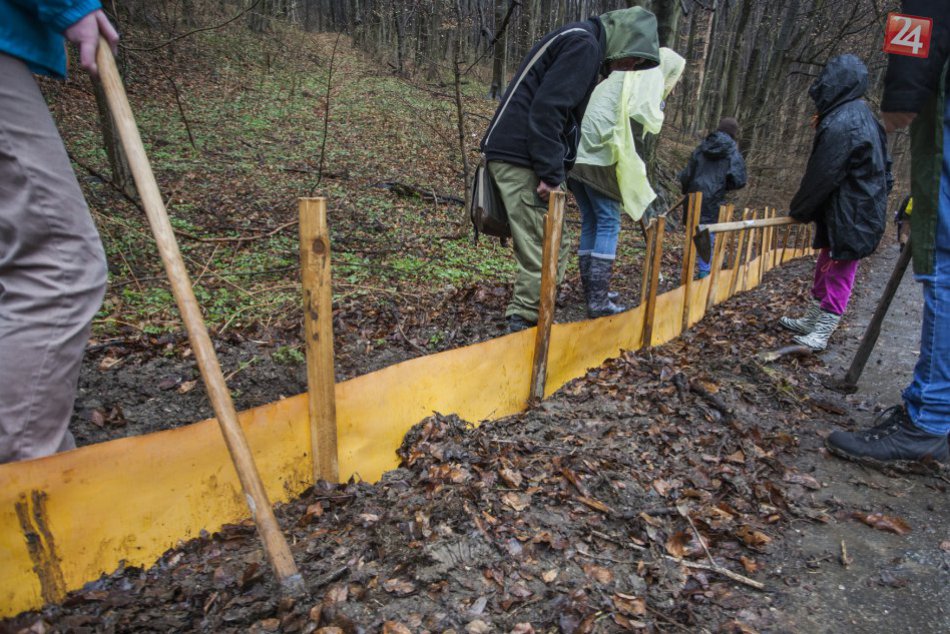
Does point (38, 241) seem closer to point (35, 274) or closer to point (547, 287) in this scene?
point (35, 274)

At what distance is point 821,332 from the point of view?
162 inches

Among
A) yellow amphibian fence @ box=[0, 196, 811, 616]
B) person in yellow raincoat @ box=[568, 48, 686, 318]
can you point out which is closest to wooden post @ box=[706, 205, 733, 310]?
person in yellow raincoat @ box=[568, 48, 686, 318]

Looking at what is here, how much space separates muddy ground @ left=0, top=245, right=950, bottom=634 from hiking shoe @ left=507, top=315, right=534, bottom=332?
0.81m

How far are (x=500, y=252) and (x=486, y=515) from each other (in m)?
4.75

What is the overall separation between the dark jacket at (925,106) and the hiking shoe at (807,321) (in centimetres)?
205

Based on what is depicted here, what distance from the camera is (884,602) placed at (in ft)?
5.49

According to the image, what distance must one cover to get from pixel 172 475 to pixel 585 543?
138cm

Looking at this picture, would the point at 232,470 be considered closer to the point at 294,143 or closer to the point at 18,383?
the point at 18,383

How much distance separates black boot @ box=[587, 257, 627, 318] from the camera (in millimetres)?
4098

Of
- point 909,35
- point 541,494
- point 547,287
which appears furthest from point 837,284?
point 541,494

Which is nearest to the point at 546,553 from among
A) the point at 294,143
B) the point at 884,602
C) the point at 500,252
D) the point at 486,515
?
the point at 486,515

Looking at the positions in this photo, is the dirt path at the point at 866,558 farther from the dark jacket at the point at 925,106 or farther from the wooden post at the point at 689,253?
the wooden post at the point at 689,253

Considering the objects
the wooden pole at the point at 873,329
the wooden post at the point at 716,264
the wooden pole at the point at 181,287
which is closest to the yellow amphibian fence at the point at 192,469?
the wooden pole at the point at 181,287

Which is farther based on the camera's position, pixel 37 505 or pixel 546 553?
pixel 546 553
